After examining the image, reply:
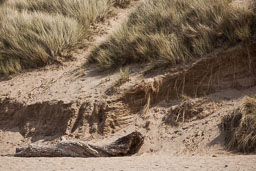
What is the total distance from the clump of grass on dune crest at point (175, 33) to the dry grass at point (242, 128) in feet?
5.51

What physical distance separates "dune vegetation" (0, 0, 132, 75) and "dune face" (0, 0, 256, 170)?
19 cm

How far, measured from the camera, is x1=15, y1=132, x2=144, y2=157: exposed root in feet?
22.3

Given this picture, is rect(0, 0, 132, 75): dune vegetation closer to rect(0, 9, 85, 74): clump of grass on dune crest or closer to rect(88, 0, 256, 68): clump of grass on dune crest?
rect(0, 9, 85, 74): clump of grass on dune crest

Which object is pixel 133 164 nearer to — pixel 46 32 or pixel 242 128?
pixel 242 128

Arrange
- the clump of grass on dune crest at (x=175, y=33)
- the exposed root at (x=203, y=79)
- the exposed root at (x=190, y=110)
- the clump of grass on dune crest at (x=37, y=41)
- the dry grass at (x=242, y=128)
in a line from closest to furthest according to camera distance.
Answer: the dry grass at (x=242, y=128) → the exposed root at (x=190, y=110) → the exposed root at (x=203, y=79) → the clump of grass on dune crest at (x=175, y=33) → the clump of grass on dune crest at (x=37, y=41)

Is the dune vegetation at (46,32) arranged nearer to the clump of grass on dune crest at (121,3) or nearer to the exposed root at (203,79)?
the clump of grass on dune crest at (121,3)

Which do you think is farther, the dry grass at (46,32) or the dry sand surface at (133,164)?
the dry grass at (46,32)

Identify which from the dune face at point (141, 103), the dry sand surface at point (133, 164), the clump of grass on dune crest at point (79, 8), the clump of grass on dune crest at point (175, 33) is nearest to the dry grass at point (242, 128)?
the dune face at point (141, 103)

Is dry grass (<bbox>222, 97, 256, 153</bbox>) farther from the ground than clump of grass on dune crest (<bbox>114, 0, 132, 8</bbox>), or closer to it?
closer to it

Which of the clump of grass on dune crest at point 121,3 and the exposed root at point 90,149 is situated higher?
the clump of grass on dune crest at point 121,3

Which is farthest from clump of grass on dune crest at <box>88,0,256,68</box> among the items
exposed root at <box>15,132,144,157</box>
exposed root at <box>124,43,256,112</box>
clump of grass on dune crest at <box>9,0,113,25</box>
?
exposed root at <box>15,132,144,157</box>

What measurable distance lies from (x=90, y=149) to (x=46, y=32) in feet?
17.7

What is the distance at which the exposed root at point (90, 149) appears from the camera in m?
6.79

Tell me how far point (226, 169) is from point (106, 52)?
5.39m
